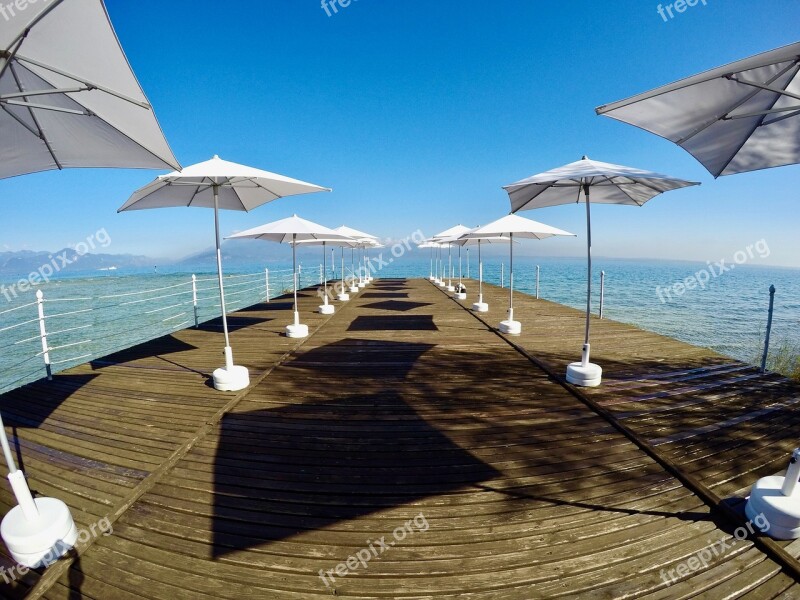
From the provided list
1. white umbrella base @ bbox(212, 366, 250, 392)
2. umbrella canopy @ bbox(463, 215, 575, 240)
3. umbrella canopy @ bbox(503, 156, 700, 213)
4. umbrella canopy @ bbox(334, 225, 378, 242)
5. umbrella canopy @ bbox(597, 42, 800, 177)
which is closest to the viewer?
umbrella canopy @ bbox(597, 42, 800, 177)

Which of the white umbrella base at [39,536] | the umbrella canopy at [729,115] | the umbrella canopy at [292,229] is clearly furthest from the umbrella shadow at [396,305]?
the white umbrella base at [39,536]

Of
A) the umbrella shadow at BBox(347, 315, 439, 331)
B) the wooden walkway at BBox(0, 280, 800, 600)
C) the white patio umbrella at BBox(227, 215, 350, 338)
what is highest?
the white patio umbrella at BBox(227, 215, 350, 338)

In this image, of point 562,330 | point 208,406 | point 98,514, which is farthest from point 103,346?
point 562,330

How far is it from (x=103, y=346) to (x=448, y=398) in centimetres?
1887

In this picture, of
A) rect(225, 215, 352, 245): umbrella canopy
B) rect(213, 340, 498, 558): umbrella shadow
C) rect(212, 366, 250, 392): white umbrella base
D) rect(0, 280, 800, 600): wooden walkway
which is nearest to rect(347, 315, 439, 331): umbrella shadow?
rect(225, 215, 352, 245): umbrella canopy

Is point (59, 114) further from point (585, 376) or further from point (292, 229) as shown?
point (585, 376)

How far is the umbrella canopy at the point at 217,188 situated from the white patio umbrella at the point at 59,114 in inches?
29.2

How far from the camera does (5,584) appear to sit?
5.83 ft

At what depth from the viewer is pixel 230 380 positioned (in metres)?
4.06

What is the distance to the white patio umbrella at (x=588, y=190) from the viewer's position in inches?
139

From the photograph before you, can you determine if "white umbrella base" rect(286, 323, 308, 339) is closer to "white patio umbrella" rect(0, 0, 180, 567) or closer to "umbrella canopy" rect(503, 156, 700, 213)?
"white patio umbrella" rect(0, 0, 180, 567)

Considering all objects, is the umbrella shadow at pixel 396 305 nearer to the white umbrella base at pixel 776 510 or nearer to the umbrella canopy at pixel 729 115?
the umbrella canopy at pixel 729 115

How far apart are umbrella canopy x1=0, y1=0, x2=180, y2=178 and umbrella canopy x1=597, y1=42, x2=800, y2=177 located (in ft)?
10.5

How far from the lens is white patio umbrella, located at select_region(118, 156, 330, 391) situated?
151 inches
